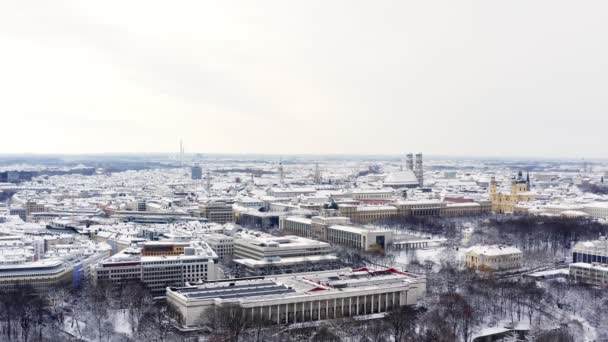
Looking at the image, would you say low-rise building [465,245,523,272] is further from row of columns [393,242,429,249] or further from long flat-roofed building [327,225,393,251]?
long flat-roofed building [327,225,393,251]

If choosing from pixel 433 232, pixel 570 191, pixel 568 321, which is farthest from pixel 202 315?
pixel 570 191

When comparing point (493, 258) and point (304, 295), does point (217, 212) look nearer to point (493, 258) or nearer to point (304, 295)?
point (493, 258)

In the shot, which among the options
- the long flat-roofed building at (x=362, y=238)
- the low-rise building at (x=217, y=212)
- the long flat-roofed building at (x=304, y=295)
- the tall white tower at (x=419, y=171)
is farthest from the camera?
the tall white tower at (x=419, y=171)

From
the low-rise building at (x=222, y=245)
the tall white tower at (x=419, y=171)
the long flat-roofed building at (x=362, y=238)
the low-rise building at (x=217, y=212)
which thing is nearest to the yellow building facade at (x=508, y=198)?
the long flat-roofed building at (x=362, y=238)

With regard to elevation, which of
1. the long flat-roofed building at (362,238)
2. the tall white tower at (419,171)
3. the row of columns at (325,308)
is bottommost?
the row of columns at (325,308)

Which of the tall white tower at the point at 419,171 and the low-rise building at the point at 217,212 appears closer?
the low-rise building at the point at 217,212

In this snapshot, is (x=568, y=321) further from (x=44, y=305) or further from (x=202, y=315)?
(x=44, y=305)

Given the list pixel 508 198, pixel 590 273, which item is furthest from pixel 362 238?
pixel 508 198

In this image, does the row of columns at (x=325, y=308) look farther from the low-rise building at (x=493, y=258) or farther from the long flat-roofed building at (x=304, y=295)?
the low-rise building at (x=493, y=258)

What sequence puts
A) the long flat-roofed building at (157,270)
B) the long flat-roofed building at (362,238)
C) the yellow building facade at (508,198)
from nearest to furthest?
1. the long flat-roofed building at (157,270)
2. the long flat-roofed building at (362,238)
3. the yellow building facade at (508,198)
